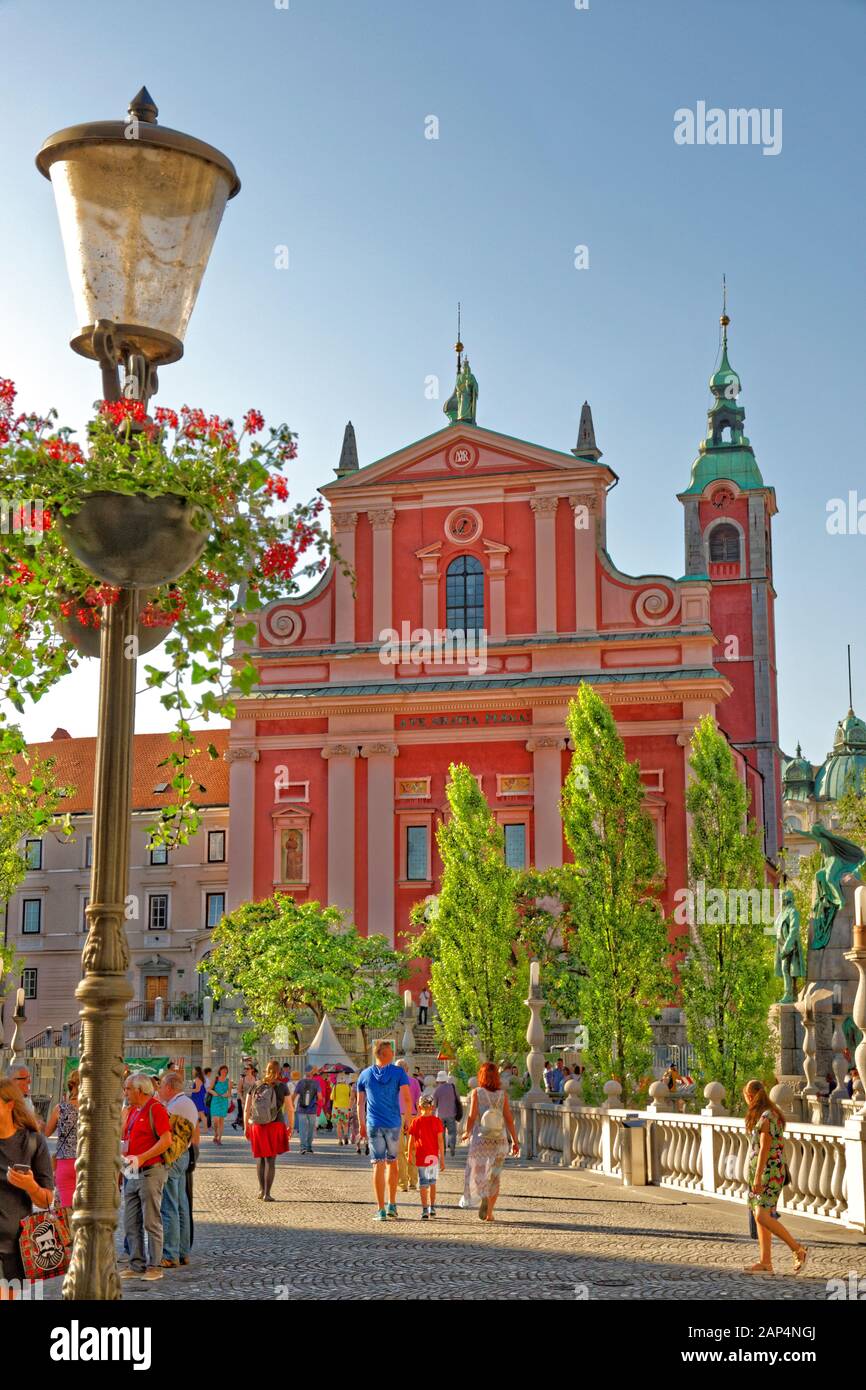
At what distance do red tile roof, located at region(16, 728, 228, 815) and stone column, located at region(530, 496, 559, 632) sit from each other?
1778 cm

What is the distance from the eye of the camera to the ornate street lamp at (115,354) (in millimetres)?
6945

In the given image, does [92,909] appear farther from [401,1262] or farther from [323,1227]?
[323,1227]

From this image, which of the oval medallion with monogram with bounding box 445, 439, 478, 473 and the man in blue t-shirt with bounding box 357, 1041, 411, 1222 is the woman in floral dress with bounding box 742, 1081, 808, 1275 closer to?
the man in blue t-shirt with bounding box 357, 1041, 411, 1222

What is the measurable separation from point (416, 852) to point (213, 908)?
1663 centimetres

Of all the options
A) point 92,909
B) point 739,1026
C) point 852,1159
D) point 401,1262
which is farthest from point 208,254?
point 739,1026

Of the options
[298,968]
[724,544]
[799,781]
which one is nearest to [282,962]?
[298,968]

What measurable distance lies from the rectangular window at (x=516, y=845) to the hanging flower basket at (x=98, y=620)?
1626 inches

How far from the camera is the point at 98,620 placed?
7.80 m

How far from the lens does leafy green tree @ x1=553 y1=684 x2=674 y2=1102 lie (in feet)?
108

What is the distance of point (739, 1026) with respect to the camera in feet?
108

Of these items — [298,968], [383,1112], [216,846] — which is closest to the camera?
[383,1112]

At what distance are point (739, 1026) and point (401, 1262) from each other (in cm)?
2177

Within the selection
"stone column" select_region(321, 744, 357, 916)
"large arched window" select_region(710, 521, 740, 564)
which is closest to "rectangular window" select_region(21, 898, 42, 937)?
"stone column" select_region(321, 744, 357, 916)

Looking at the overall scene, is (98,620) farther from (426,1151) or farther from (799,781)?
(799,781)
